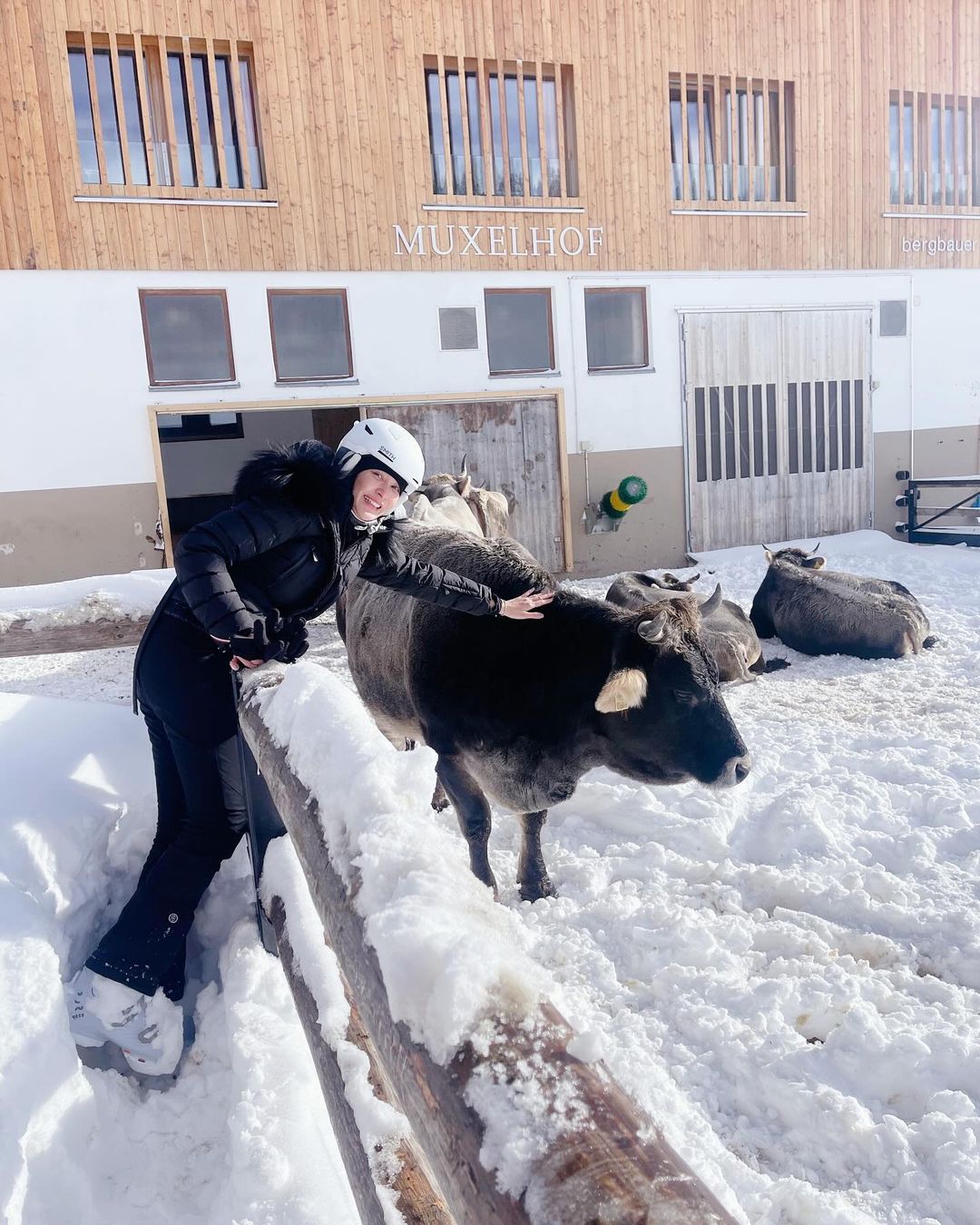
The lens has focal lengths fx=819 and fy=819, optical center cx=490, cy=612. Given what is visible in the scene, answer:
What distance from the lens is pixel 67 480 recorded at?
10.7m

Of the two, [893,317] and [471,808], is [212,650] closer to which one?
[471,808]

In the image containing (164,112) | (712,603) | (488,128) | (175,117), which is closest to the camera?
(712,603)

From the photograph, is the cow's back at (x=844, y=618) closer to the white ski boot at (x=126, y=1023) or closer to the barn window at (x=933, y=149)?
the white ski boot at (x=126, y=1023)

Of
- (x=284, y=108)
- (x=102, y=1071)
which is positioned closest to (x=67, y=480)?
(x=284, y=108)

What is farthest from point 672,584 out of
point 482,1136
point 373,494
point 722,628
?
point 482,1136

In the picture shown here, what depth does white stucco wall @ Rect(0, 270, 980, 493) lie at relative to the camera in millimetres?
10461

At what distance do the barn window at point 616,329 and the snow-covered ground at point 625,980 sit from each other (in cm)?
951

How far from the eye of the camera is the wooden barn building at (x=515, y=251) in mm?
10539

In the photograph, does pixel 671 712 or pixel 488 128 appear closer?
pixel 671 712

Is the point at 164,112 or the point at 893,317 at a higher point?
the point at 164,112

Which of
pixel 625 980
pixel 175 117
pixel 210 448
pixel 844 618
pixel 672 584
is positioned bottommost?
pixel 625 980

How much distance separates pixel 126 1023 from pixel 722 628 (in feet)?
19.9

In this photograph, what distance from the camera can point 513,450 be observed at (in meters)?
12.7

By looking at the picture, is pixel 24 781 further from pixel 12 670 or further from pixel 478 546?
pixel 12 670
